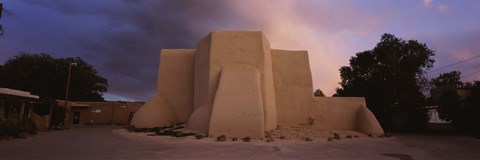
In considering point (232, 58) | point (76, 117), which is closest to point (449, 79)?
point (232, 58)

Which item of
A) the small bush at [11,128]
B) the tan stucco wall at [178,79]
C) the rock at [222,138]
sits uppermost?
the tan stucco wall at [178,79]

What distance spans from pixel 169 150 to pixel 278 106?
1124 cm

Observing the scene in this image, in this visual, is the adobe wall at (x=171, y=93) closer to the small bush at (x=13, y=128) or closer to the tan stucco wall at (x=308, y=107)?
the tan stucco wall at (x=308, y=107)

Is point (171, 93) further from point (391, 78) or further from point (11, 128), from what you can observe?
point (391, 78)

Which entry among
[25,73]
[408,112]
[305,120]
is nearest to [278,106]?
[305,120]

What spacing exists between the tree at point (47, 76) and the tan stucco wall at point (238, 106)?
26446 millimetres

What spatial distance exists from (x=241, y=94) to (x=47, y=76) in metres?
30.8

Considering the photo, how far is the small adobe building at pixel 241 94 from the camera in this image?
1759 cm

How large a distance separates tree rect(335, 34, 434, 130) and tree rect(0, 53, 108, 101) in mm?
30591

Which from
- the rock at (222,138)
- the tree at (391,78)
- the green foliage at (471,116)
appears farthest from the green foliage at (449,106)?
the rock at (222,138)

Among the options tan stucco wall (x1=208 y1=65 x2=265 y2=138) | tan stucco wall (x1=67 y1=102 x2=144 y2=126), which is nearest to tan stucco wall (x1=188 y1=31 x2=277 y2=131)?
tan stucco wall (x1=208 y1=65 x2=265 y2=138)

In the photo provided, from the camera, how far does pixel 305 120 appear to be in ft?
73.4

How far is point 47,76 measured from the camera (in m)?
39.7

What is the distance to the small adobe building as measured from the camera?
17.6 m
